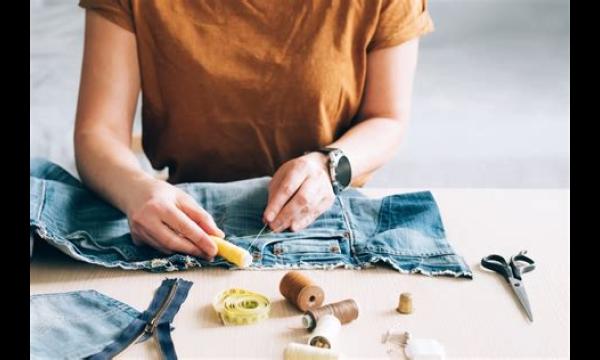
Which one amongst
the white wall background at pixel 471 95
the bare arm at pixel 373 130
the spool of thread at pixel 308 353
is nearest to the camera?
the spool of thread at pixel 308 353

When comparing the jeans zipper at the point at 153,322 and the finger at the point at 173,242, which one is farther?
the finger at the point at 173,242

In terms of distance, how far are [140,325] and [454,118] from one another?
2319mm

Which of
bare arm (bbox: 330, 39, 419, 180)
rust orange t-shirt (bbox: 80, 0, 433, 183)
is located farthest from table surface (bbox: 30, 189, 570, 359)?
rust orange t-shirt (bbox: 80, 0, 433, 183)

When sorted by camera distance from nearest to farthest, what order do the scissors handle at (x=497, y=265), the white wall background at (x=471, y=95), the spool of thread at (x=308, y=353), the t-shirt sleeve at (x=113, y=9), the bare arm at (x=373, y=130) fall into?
the spool of thread at (x=308, y=353)
the scissors handle at (x=497, y=265)
the bare arm at (x=373, y=130)
the t-shirt sleeve at (x=113, y=9)
the white wall background at (x=471, y=95)

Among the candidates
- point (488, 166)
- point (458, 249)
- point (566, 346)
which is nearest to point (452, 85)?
point (488, 166)

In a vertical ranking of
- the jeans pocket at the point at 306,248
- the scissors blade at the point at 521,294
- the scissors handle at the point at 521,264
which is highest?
the jeans pocket at the point at 306,248

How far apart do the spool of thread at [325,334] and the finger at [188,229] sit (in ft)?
0.71

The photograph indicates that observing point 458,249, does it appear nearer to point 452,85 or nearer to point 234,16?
point 234,16

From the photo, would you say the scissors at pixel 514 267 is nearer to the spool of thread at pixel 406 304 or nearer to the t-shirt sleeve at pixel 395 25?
the spool of thread at pixel 406 304

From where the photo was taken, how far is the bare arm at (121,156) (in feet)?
3.37

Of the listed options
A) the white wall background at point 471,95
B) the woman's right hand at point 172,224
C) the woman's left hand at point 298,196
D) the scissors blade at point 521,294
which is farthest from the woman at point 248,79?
the white wall background at point 471,95

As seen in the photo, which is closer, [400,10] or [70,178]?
[70,178]
